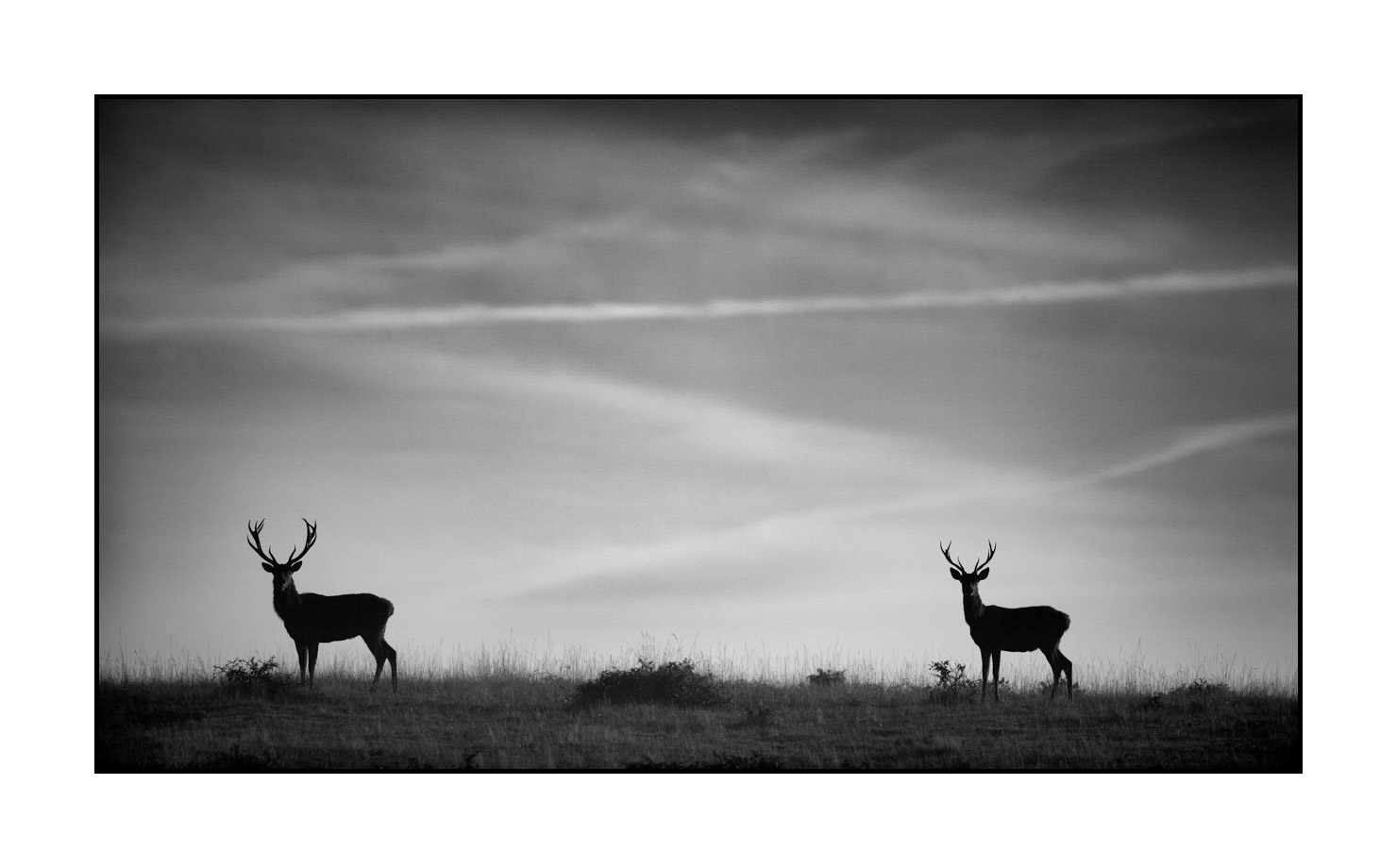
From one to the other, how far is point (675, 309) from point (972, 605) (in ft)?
13.3

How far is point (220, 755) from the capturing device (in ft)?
43.0

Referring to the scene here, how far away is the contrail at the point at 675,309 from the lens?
13742mm

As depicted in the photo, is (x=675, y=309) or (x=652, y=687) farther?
(x=675, y=309)

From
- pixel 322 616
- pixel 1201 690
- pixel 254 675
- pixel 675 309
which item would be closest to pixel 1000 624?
pixel 1201 690

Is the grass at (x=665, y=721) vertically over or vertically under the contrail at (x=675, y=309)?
under

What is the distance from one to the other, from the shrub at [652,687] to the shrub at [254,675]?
9.37 feet

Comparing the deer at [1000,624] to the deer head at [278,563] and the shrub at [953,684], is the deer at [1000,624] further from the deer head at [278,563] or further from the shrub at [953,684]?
the deer head at [278,563]

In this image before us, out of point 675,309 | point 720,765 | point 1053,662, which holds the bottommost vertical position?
point 720,765

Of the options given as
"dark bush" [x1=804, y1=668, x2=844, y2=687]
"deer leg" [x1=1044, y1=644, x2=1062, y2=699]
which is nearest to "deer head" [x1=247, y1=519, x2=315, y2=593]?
"dark bush" [x1=804, y1=668, x2=844, y2=687]

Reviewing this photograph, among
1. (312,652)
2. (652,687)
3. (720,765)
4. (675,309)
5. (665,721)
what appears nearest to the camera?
(720,765)

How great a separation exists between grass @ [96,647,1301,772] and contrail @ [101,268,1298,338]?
328 centimetres

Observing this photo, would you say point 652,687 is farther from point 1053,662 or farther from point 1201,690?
point 1201,690

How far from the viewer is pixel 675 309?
14000 mm

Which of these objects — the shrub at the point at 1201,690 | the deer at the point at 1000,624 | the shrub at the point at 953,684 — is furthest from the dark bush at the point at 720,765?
the shrub at the point at 1201,690
